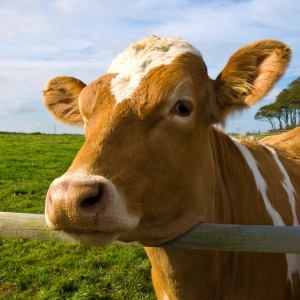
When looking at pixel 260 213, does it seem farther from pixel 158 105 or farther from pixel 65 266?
pixel 65 266

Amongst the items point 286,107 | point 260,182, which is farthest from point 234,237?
point 286,107

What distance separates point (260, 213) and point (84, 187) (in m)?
1.94

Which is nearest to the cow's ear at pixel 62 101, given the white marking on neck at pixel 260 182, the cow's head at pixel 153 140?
the cow's head at pixel 153 140

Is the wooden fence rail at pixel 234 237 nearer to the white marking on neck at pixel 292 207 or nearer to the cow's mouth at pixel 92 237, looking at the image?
the cow's mouth at pixel 92 237

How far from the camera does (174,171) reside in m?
2.66

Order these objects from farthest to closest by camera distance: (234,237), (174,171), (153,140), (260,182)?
(260,182) < (174,171) < (153,140) < (234,237)

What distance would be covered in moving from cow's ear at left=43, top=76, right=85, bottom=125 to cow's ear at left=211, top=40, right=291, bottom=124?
1.36 m

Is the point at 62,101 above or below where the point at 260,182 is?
above

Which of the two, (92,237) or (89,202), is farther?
(92,237)

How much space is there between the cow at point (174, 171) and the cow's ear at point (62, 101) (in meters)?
0.04

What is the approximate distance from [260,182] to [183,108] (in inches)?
53.0

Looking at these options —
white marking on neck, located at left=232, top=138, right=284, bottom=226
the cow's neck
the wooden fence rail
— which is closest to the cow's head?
the wooden fence rail

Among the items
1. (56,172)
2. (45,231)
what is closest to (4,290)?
(45,231)

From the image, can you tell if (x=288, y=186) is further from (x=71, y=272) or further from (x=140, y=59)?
(x=71, y=272)
